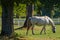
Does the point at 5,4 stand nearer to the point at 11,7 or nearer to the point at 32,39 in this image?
the point at 11,7

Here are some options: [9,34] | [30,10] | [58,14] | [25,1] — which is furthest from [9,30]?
[58,14]

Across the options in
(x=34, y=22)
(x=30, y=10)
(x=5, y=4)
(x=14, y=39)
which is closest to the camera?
(x=14, y=39)

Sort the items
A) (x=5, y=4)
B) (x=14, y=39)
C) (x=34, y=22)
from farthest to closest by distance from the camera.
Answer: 1. (x=34, y=22)
2. (x=5, y=4)
3. (x=14, y=39)

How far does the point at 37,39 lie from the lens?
51.0 ft

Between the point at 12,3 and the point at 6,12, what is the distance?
0.77 m

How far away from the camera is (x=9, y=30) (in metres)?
16.5

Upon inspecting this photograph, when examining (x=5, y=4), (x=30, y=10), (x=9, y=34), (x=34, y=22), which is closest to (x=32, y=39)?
(x=9, y=34)

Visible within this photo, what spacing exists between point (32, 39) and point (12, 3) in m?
2.87

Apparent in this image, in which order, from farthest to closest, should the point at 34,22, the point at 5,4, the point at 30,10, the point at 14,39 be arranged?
1. the point at 30,10
2. the point at 34,22
3. the point at 5,4
4. the point at 14,39

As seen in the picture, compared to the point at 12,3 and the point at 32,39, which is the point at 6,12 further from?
the point at 32,39

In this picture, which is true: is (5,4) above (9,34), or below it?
above

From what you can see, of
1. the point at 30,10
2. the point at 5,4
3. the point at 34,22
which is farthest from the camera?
the point at 30,10

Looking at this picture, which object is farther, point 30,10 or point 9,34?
point 30,10

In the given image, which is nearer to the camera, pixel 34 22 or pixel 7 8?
pixel 7 8
